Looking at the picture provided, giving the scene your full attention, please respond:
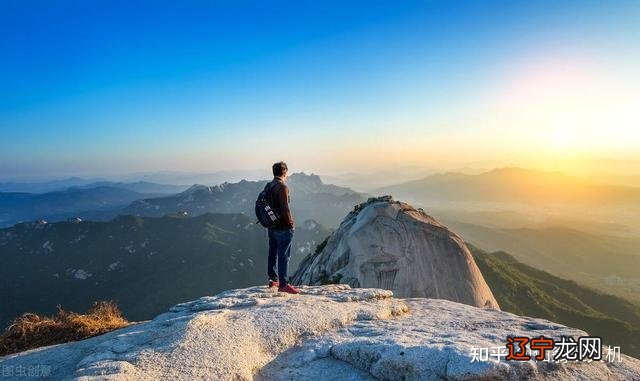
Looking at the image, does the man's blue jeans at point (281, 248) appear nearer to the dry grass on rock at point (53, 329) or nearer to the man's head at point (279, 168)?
the man's head at point (279, 168)

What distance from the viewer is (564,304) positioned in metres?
155

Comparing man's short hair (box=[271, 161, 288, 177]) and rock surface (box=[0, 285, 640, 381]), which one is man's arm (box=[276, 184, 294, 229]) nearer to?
man's short hair (box=[271, 161, 288, 177])

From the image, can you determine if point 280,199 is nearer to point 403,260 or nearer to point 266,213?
point 266,213

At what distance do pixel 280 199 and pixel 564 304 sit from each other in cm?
18401

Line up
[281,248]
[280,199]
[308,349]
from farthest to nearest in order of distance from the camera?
1. [281,248]
2. [280,199]
3. [308,349]

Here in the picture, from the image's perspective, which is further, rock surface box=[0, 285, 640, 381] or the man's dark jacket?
the man's dark jacket

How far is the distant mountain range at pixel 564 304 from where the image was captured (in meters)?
133

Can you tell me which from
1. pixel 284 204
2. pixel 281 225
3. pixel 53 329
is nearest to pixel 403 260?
pixel 281 225

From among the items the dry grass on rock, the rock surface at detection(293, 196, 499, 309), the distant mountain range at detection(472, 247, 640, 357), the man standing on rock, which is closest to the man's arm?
the man standing on rock

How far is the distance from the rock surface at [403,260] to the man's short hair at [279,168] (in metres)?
15.1

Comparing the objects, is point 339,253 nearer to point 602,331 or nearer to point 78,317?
point 78,317

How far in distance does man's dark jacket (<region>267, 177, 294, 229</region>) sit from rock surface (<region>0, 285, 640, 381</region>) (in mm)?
Answer: 3219

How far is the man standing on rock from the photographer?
46.3ft

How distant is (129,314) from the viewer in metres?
199
